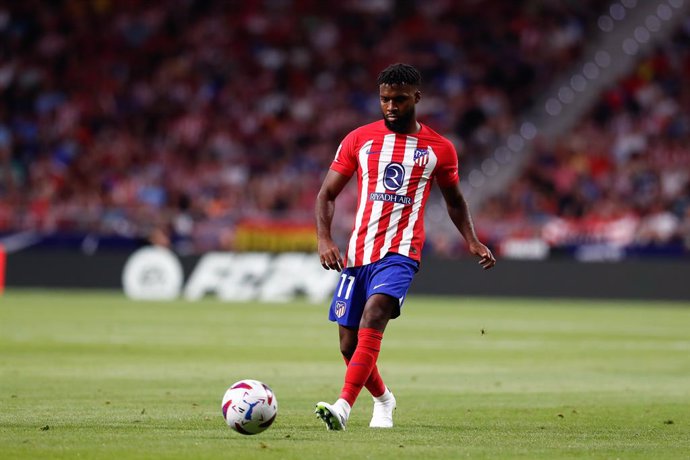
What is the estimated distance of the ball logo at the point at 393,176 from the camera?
9.45m

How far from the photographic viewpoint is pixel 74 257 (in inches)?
1262

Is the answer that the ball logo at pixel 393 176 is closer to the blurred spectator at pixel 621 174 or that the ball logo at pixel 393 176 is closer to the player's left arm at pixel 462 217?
the player's left arm at pixel 462 217

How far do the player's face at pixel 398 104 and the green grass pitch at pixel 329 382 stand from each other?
7.31 feet

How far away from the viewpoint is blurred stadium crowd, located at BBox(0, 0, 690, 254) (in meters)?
32.0

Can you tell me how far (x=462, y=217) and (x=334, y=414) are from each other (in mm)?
1979

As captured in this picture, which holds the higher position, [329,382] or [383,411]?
[329,382]

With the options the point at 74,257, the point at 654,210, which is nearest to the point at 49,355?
the point at 74,257

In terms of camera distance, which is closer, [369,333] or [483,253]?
[369,333]

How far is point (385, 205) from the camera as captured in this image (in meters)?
9.46

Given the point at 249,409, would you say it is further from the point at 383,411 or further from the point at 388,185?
the point at 388,185

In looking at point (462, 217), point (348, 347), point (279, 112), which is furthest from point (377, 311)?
point (279, 112)

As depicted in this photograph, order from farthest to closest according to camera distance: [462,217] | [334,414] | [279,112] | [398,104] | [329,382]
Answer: [279,112], [329,382], [462,217], [398,104], [334,414]

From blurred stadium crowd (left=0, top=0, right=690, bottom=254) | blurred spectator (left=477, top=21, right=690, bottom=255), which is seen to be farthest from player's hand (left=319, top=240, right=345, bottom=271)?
blurred spectator (left=477, top=21, right=690, bottom=255)

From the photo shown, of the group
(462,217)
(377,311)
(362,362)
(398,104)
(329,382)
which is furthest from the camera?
(329,382)
